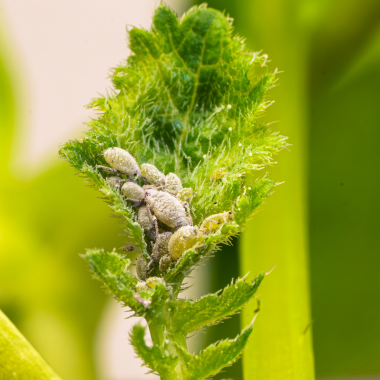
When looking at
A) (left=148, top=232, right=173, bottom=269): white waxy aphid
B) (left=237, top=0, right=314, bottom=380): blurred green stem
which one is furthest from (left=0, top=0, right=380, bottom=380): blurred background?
(left=148, top=232, right=173, bottom=269): white waxy aphid

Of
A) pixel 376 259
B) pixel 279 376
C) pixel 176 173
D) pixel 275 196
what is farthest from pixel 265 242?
pixel 376 259

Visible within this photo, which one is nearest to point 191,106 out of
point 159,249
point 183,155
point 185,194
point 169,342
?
point 183,155

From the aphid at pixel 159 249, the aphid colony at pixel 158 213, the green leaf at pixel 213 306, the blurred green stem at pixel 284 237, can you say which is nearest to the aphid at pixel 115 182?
the aphid colony at pixel 158 213

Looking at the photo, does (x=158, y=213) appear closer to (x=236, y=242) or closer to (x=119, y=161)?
(x=119, y=161)

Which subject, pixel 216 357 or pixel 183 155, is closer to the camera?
pixel 216 357

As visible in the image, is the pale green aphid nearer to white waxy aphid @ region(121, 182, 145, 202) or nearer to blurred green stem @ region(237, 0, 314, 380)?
white waxy aphid @ region(121, 182, 145, 202)

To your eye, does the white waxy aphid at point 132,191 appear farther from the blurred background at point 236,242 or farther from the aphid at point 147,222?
the blurred background at point 236,242

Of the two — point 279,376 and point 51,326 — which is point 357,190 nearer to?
point 279,376
